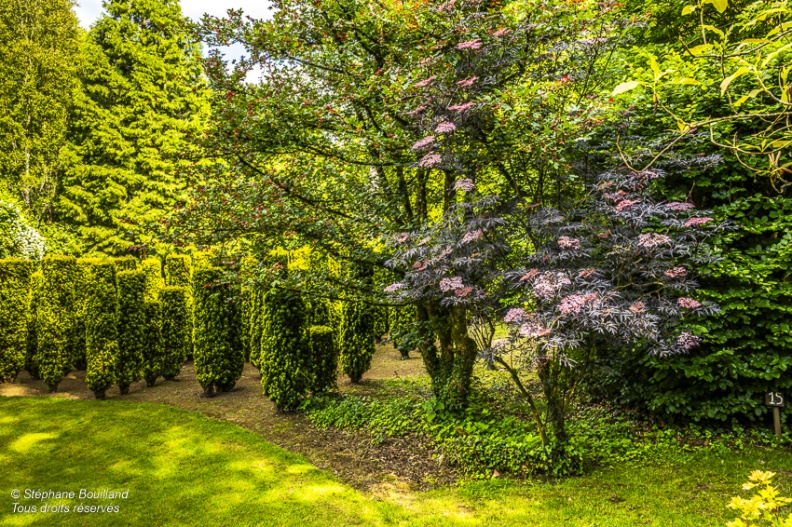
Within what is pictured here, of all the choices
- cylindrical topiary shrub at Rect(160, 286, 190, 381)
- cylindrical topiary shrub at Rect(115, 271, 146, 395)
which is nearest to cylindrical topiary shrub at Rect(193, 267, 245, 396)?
cylindrical topiary shrub at Rect(115, 271, 146, 395)

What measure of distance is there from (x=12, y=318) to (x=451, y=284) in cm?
816

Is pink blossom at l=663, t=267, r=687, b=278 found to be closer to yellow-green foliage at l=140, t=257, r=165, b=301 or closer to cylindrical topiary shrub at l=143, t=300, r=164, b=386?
cylindrical topiary shrub at l=143, t=300, r=164, b=386

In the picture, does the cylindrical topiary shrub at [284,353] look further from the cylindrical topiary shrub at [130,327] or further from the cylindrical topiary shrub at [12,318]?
the cylindrical topiary shrub at [12,318]

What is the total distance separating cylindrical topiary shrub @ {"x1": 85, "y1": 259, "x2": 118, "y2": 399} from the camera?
22.9ft

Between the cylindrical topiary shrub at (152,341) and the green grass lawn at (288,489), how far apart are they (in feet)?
7.11

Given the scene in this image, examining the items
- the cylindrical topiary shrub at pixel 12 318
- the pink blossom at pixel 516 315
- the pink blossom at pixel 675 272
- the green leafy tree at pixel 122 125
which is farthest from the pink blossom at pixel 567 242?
the green leafy tree at pixel 122 125

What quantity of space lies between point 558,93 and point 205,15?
12.4 feet

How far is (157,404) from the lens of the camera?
689 cm

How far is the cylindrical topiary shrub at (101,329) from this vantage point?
699cm

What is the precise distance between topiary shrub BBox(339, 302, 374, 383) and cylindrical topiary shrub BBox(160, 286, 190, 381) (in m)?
3.12

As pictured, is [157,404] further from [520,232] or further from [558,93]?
[558,93]

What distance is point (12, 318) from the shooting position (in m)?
7.67

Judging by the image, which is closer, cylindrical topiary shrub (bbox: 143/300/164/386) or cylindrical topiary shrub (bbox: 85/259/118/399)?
cylindrical topiary shrub (bbox: 85/259/118/399)

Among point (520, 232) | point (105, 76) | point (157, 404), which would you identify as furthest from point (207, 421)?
point (105, 76)
